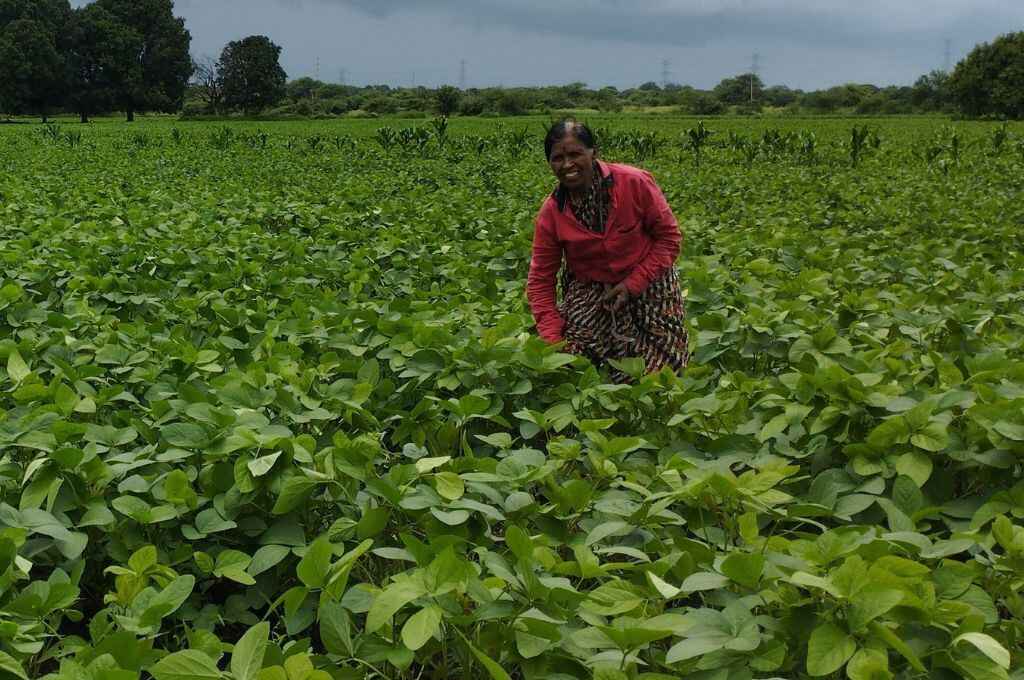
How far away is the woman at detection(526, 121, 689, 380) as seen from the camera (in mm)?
3533

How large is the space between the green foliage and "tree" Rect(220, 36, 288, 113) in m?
69.4

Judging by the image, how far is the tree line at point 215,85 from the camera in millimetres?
55387

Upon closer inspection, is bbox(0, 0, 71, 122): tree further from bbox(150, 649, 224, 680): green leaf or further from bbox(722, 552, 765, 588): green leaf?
bbox(722, 552, 765, 588): green leaf

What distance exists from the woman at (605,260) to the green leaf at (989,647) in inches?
84.9

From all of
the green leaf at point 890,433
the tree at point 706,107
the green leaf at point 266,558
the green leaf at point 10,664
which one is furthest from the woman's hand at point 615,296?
the tree at point 706,107

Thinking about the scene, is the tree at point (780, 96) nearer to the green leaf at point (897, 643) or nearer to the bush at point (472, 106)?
the bush at point (472, 106)

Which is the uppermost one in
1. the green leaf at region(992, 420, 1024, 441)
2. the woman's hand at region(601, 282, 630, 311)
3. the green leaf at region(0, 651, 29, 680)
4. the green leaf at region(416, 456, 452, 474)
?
the woman's hand at region(601, 282, 630, 311)

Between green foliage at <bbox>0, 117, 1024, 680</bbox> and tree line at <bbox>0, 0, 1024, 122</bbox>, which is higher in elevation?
tree line at <bbox>0, 0, 1024, 122</bbox>

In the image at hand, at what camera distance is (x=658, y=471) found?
7.15 ft

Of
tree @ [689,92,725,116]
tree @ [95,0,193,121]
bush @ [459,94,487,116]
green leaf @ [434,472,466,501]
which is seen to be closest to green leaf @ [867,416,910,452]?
green leaf @ [434,472,466,501]

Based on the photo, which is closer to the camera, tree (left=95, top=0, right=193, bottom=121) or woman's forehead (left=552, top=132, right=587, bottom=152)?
woman's forehead (left=552, top=132, right=587, bottom=152)

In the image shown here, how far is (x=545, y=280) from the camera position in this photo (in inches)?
150

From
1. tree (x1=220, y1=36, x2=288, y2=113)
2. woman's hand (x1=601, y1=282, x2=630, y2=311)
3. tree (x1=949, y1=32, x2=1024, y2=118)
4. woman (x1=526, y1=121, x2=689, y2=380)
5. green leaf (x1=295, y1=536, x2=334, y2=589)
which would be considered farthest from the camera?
tree (x1=220, y1=36, x2=288, y2=113)

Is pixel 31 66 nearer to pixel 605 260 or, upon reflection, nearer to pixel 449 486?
pixel 605 260
